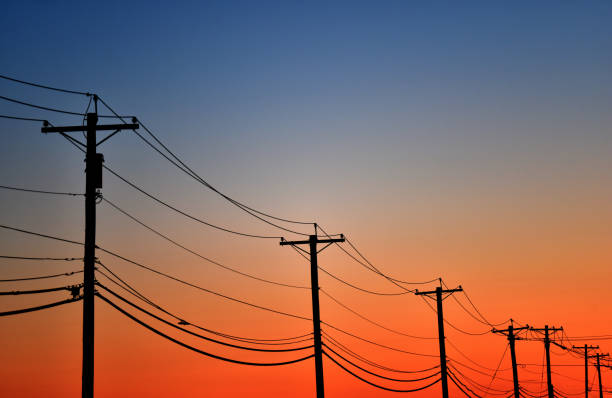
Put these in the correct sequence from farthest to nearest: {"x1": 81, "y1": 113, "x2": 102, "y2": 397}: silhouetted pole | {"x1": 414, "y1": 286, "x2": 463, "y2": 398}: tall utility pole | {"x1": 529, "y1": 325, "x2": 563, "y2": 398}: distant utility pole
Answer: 1. {"x1": 529, "y1": 325, "x2": 563, "y2": 398}: distant utility pole
2. {"x1": 414, "y1": 286, "x2": 463, "y2": 398}: tall utility pole
3. {"x1": 81, "y1": 113, "x2": 102, "y2": 397}: silhouetted pole

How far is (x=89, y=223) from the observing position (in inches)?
936

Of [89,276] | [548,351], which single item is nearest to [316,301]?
[89,276]

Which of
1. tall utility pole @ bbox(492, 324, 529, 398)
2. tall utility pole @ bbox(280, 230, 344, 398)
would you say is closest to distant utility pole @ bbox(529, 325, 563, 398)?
tall utility pole @ bbox(492, 324, 529, 398)

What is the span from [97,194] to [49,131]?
2946mm

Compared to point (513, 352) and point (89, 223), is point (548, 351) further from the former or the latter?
point (89, 223)

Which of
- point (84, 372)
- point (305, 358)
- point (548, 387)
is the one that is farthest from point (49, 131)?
point (548, 387)

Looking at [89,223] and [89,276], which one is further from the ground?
[89,223]

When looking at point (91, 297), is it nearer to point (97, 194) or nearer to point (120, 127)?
point (97, 194)

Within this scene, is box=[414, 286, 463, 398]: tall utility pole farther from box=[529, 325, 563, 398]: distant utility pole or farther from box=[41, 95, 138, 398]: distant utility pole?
box=[41, 95, 138, 398]: distant utility pole

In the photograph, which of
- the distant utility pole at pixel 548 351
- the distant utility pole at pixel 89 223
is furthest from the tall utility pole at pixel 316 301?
the distant utility pole at pixel 548 351

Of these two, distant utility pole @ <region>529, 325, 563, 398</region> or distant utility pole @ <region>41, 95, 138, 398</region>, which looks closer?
distant utility pole @ <region>41, 95, 138, 398</region>

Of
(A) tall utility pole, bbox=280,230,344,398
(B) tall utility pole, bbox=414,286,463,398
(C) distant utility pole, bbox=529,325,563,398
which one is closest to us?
(A) tall utility pole, bbox=280,230,344,398

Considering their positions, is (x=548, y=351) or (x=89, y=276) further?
(x=548, y=351)

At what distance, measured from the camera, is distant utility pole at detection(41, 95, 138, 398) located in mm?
22953
